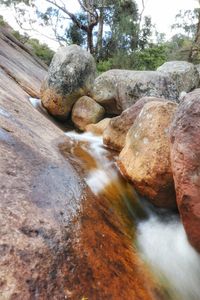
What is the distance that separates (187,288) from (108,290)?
1.14m

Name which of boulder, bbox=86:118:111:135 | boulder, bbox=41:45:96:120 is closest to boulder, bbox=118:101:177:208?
boulder, bbox=86:118:111:135

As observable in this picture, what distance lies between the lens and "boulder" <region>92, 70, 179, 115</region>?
25.1 ft

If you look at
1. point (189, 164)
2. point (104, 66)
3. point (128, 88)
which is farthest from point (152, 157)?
point (104, 66)

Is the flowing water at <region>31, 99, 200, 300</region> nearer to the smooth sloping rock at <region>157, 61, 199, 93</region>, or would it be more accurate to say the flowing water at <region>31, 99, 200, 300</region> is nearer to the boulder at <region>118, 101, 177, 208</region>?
the boulder at <region>118, 101, 177, 208</region>

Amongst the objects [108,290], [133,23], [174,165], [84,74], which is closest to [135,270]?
[108,290]

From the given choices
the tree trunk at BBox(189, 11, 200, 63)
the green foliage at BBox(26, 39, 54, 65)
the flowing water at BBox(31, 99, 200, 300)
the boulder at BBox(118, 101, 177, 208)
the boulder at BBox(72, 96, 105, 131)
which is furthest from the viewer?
the green foliage at BBox(26, 39, 54, 65)

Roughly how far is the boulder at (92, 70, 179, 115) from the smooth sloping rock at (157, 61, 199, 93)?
1.78 m

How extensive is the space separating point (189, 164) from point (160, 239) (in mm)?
1124

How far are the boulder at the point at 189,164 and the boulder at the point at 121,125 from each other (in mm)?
2583

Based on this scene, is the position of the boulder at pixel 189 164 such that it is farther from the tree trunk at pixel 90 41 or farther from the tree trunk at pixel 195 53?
the tree trunk at pixel 195 53

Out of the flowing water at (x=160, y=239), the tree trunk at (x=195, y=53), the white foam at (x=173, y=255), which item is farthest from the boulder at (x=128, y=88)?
the tree trunk at (x=195, y=53)

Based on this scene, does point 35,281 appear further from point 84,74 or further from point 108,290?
point 84,74

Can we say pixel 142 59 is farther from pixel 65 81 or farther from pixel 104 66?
pixel 65 81

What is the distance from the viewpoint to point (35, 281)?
2.04 m
